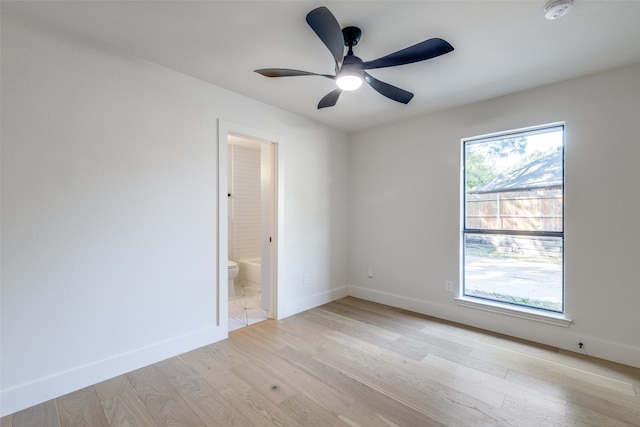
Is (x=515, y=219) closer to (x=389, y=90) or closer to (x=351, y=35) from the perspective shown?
(x=389, y=90)

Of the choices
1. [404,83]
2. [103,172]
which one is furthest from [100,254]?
[404,83]

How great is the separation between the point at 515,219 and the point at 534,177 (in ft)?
1.46

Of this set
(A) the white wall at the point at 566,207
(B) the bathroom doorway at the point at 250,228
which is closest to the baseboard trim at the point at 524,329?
(A) the white wall at the point at 566,207

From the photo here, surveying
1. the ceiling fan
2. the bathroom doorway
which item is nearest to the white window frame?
the ceiling fan

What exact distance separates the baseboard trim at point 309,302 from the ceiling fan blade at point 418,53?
2.65 metres

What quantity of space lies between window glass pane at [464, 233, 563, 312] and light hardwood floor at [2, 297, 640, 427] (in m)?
0.45

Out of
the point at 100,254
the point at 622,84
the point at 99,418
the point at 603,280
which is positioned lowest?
the point at 99,418

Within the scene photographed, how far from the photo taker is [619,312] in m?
2.35

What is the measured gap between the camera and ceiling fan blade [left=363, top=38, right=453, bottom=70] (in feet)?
5.39

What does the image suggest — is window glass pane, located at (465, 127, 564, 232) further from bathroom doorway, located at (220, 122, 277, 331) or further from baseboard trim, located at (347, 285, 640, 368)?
bathroom doorway, located at (220, 122, 277, 331)

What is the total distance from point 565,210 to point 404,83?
1.87 m

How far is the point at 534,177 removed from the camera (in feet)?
9.22

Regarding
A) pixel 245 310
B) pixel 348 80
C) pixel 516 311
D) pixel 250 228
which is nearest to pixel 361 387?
pixel 516 311

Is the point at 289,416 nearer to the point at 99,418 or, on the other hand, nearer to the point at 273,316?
the point at 99,418
